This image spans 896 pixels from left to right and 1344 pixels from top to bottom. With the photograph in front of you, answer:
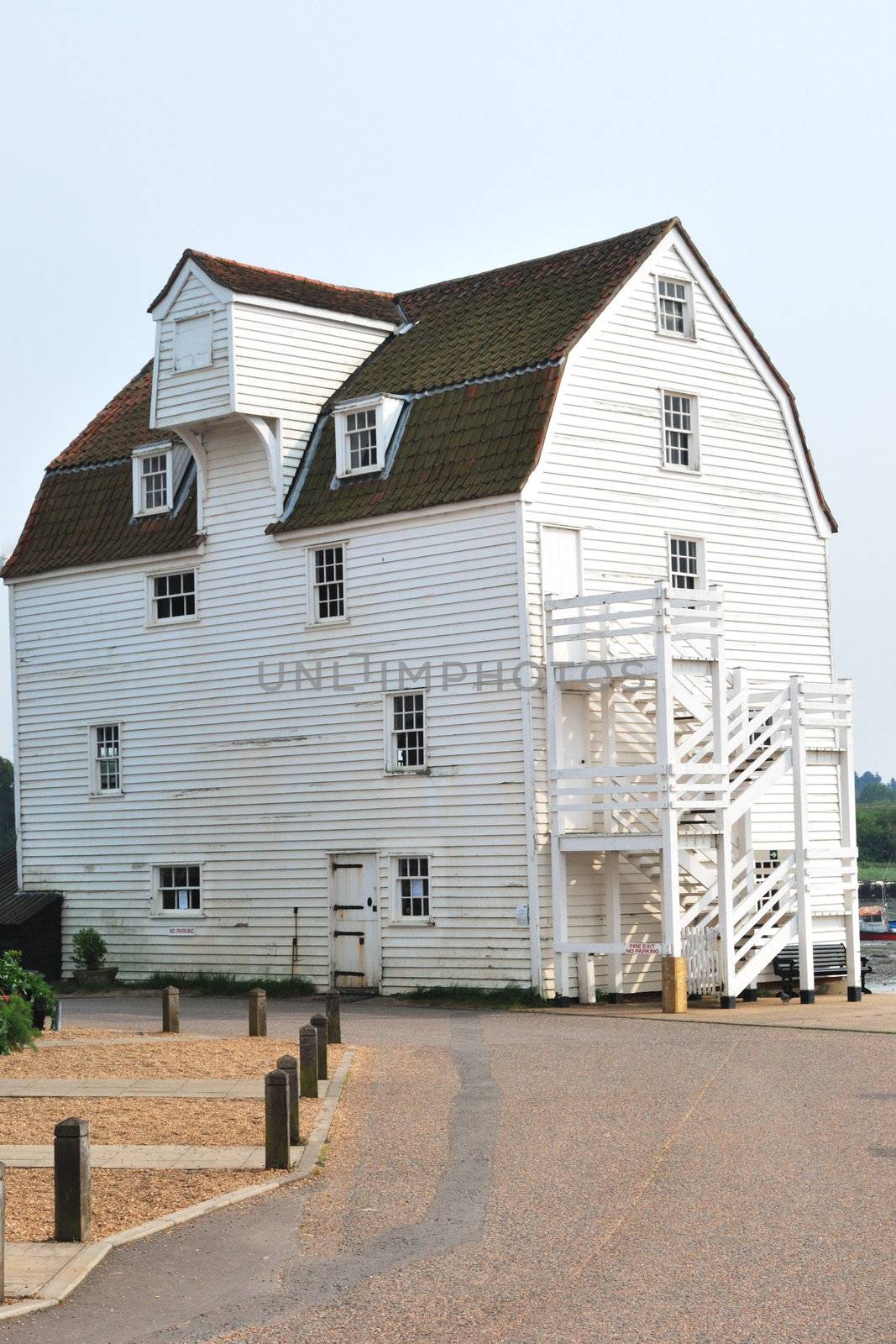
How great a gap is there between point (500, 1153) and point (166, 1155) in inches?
99.6

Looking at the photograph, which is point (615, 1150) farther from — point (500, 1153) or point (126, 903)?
point (126, 903)

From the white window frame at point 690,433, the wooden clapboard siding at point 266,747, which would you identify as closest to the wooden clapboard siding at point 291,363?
the wooden clapboard siding at point 266,747

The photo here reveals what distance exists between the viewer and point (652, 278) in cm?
3052

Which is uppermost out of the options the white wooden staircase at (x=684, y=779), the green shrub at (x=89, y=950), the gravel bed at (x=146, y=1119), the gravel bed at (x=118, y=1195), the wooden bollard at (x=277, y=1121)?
the white wooden staircase at (x=684, y=779)

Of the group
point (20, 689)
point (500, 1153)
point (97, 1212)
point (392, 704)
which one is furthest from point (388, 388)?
point (97, 1212)

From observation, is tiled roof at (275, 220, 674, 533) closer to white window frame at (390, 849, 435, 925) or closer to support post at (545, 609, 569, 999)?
support post at (545, 609, 569, 999)

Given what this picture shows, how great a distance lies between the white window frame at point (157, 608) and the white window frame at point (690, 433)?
8.70 meters

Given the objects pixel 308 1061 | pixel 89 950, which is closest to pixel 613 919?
pixel 89 950

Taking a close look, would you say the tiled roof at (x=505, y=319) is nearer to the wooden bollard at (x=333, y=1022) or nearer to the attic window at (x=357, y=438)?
the attic window at (x=357, y=438)

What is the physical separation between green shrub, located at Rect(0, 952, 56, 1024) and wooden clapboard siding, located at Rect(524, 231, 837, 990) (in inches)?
310

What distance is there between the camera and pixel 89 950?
3347cm

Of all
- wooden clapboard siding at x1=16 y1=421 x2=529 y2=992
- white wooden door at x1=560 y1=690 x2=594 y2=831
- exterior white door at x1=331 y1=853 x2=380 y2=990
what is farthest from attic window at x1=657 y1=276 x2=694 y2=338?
exterior white door at x1=331 y1=853 x2=380 y2=990

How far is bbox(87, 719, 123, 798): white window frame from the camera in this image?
34219 millimetres

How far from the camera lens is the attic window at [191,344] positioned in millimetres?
31312
